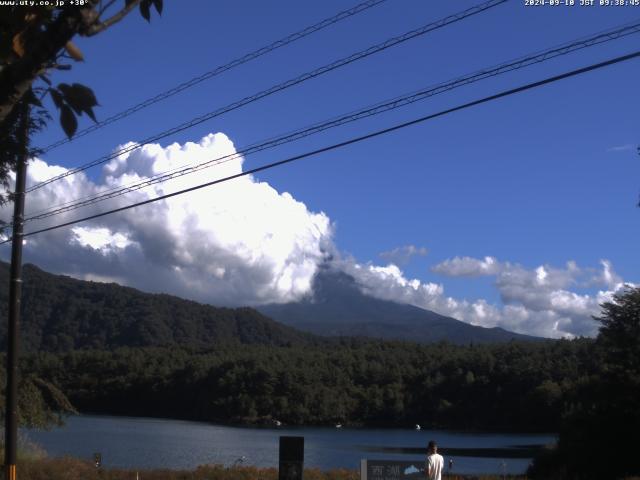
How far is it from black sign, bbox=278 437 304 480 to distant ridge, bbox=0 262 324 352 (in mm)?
139146

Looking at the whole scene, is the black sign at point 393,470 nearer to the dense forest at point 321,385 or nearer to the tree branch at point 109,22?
the tree branch at point 109,22

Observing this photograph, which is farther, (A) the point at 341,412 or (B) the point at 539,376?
(A) the point at 341,412

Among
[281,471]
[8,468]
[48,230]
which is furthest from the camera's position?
[48,230]

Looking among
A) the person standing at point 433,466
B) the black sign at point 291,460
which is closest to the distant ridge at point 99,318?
the person standing at point 433,466

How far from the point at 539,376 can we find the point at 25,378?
2319 inches

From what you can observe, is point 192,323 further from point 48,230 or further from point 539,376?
point 48,230

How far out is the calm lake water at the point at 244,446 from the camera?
42.7 metres

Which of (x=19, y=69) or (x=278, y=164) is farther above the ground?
(x=278, y=164)

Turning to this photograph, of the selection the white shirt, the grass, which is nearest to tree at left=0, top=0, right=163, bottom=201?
the white shirt

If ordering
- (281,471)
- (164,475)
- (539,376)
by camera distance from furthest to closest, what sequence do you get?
(539,376), (164,475), (281,471)

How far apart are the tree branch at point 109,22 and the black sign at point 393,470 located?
11.4 metres

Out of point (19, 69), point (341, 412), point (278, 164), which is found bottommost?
Answer: point (341, 412)

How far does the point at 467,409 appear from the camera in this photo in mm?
83188

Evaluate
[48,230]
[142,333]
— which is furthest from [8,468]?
[142,333]
